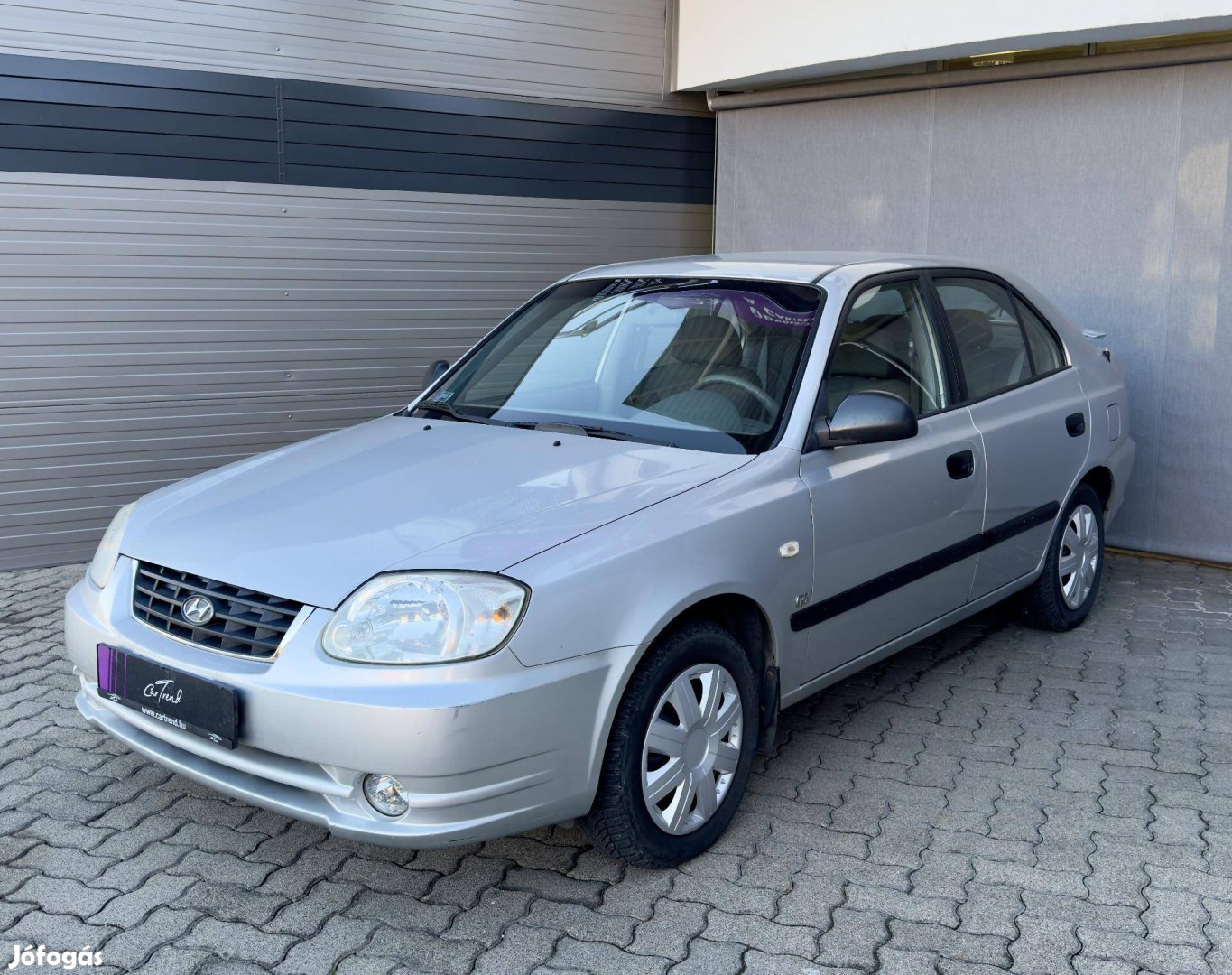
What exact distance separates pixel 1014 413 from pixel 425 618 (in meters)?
2.72

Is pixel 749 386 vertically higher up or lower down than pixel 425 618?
higher up

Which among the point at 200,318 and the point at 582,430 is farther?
the point at 200,318

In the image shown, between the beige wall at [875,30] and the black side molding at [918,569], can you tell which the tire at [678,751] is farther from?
the beige wall at [875,30]

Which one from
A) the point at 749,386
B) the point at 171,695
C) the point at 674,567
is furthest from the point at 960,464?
the point at 171,695

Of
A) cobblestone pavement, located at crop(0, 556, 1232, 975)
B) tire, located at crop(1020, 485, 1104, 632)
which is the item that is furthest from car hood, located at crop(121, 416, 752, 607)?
tire, located at crop(1020, 485, 1104, 632)

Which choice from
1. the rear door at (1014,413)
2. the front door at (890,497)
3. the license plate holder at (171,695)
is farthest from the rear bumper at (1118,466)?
the license plate holder at (171,695)


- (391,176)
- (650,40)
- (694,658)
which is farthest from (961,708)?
(650,40)

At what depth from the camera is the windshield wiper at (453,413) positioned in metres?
3.99

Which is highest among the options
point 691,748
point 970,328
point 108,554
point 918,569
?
point 970,328

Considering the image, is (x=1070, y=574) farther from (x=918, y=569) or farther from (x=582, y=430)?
(x=582, y=430)

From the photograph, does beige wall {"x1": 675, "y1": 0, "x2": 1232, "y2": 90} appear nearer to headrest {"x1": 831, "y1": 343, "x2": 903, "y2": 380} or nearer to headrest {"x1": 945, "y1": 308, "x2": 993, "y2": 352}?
headrest {"x1": 945, "y1": 308, "x2": 993, "y2": 352}

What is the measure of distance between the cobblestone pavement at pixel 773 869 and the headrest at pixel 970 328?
1.36m

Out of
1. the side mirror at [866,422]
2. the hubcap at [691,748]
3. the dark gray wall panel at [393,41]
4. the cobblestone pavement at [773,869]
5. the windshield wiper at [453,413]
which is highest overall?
the dark gray wall panel at [393,41]

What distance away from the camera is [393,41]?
722 cm
